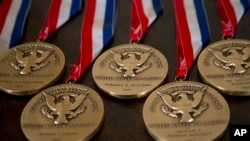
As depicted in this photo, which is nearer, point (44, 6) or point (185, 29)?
point (185, 29)

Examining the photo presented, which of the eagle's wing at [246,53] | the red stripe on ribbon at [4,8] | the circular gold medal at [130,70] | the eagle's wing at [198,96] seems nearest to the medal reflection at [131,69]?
the circular gold medal at [130,70]

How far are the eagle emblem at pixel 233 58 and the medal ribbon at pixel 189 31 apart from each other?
2.5 inches

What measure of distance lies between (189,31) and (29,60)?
1.59 ft

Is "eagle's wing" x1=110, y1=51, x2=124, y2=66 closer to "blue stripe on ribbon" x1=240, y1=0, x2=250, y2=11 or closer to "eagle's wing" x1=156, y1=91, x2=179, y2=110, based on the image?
"eagle's wing" x1=156, y1=91, x2=179, y2=110

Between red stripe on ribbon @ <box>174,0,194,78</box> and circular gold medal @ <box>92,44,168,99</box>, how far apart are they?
0.05 metres

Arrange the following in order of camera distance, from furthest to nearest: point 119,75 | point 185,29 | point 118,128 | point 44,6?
point 44,6
point 185,29
point 119,75
point 118,128

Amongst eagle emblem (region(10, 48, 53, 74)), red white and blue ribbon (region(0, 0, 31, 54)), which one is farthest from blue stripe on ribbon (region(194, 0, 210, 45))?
red white and blue ribbon (region(0, 0, 31, 54))

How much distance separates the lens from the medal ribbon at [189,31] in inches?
47.0

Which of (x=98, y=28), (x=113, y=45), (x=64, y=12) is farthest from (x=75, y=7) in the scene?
(x=113, y=45)

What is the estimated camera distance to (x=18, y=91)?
113cm

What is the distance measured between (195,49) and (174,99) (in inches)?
8.8

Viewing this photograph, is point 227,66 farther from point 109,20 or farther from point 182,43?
point 109,20

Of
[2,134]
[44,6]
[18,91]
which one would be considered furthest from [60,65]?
[44,6]

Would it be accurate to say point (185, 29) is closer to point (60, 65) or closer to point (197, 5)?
point (197, 5)
